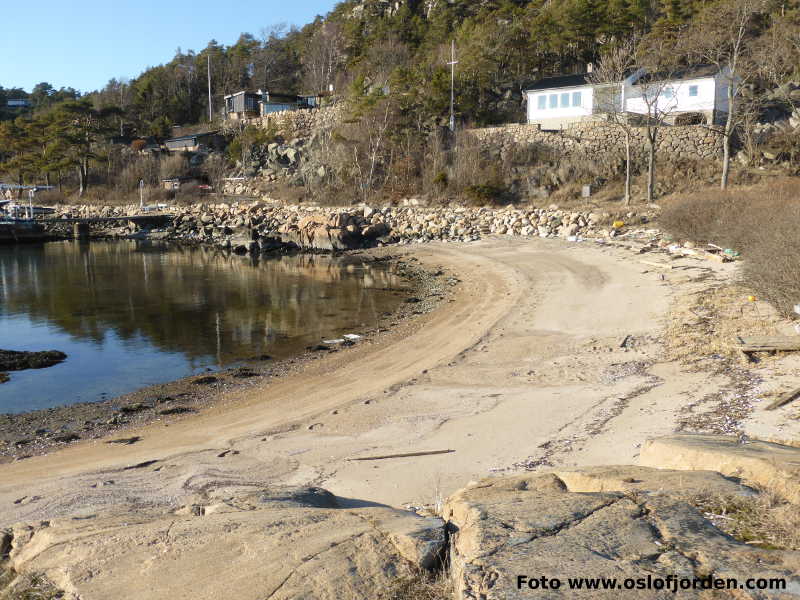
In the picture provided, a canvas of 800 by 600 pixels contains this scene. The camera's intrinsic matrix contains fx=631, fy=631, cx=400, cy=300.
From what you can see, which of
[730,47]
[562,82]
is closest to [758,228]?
[730,47]

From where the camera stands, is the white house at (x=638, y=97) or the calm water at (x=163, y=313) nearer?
the calm water at (x=163, y=313)

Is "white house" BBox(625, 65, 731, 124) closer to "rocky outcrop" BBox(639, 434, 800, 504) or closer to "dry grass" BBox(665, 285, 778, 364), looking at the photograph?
"dry grass" BBox(665, 285, 778, 364)

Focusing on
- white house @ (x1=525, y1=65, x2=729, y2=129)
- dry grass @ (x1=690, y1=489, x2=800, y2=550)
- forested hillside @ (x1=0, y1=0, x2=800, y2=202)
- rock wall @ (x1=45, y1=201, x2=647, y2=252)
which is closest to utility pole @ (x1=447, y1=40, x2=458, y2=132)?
forested hillside @ (x1=0, y1=0, x2=800, y2=202)

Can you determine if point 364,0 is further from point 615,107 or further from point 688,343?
point 688,343

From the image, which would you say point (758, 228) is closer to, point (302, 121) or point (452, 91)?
point (452, 91)

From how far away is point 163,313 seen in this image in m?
23.2

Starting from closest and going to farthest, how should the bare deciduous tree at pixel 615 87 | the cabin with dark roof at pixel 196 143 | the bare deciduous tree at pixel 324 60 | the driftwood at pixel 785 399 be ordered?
1. the driftwood at pixel 785 399
2. the bare deciduous tree at pixel 615 87
3. the cabin with dark roof at pixel 196 143
4. the bare deciduous tree at pixel 324 60

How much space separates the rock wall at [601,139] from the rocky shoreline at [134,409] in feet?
100

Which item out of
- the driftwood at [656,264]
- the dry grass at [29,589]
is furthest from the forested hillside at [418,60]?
the dry grass at [29,589]

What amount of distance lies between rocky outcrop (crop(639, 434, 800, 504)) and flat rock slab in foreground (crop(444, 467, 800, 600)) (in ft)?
0.90

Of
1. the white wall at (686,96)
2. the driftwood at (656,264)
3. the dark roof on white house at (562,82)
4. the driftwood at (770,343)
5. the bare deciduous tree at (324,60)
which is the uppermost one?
the bare deciduous tree at (324,60)

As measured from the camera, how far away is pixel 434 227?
40.3m

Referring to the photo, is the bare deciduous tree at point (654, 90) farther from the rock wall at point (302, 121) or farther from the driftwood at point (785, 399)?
the driftwood at point (785, 399)

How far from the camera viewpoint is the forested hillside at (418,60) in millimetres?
44750
